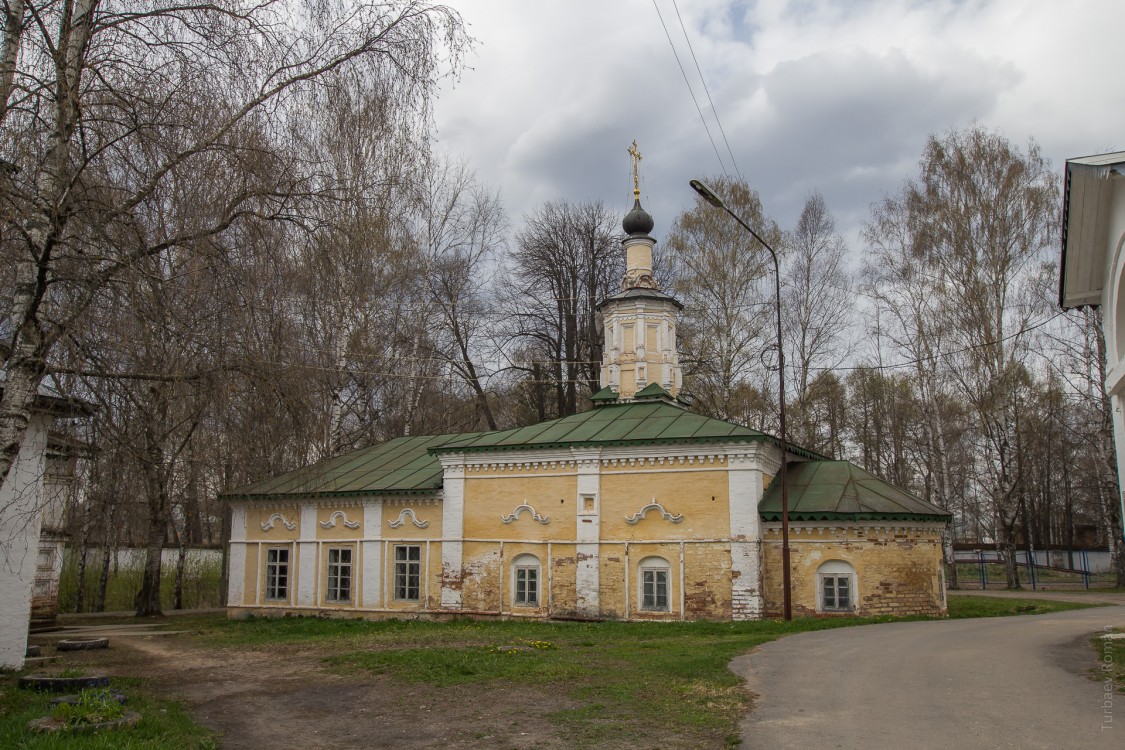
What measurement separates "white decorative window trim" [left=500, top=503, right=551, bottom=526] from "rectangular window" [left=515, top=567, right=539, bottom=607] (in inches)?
40.9

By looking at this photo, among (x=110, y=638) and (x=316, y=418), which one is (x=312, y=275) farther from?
(x=110, y=638)

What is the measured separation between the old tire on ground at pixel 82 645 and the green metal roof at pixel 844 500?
11.9 m

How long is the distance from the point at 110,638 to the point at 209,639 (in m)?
1.79

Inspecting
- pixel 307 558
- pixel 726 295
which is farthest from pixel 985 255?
pixel 307 558

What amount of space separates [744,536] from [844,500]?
6.87 feet

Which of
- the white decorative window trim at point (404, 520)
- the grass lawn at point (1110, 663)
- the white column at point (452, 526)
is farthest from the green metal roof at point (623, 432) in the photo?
the grass lawn at point (1110, 663)

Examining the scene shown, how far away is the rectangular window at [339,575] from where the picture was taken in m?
20.8

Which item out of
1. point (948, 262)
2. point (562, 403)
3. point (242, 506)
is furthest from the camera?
point (562, 403)

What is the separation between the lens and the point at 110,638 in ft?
53.1

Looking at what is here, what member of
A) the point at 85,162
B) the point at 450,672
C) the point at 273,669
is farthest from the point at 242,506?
the point at 85,162

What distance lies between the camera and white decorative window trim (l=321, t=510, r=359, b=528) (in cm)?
2088

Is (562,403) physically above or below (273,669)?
above

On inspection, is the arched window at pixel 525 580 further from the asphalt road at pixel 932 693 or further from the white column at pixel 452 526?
the asphalt road at pixel 932 693

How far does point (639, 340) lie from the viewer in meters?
22.3
